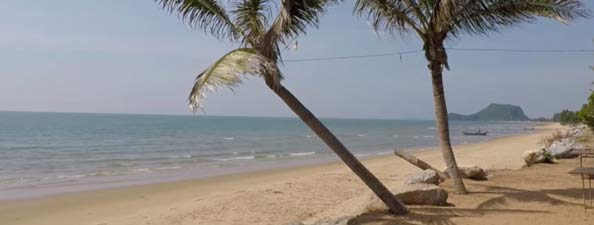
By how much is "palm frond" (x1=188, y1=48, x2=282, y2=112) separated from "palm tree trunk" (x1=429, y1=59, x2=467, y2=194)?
3.70 m

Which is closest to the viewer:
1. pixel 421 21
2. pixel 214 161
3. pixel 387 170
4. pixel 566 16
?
pixel 566 16

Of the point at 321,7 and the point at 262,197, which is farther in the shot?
the point at 262,197

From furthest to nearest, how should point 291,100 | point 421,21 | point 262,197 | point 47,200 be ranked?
point 47,200
point 262,197
point 421,21
point 291,100

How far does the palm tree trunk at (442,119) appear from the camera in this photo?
9.02 m

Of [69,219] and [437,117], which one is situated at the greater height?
[437,117]

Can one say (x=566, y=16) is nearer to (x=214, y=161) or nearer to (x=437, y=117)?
(x=437, y=117)

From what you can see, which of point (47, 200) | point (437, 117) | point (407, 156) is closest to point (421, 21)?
point (437, 117)

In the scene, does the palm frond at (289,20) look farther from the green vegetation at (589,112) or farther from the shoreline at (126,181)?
the green vegetation at (589,112)

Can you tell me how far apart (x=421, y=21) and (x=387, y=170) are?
997 cm

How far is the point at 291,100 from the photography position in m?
6.75

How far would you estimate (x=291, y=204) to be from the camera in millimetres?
10625

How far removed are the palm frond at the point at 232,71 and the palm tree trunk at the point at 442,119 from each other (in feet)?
12.1

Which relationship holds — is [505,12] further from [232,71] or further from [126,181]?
[126,181]

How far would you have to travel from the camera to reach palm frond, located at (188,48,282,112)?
577 centimetres
